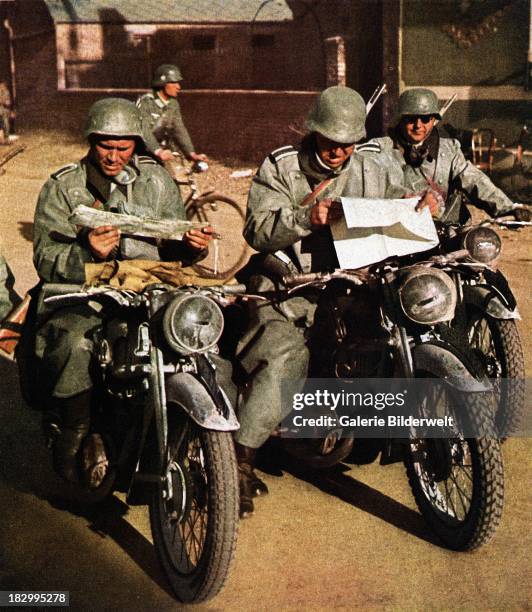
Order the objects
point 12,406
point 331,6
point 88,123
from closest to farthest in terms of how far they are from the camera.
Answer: point 88,123
point 12,406
point 331,6

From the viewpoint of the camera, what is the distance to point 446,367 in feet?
14.1

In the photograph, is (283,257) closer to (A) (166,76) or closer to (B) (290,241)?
(B) (290,241)

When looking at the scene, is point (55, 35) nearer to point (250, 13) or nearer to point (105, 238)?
point (250, 13)

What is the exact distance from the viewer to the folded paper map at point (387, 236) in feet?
14.5

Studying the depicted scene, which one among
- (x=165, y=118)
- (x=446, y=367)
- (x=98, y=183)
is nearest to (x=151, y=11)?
(x=165, y=118)

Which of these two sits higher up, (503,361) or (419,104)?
(419,104)

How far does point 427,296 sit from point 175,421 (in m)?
1.15

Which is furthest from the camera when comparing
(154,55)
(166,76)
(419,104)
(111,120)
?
(154,55)

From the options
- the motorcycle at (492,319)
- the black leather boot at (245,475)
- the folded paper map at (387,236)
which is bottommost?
the black leather boot at (245,475)

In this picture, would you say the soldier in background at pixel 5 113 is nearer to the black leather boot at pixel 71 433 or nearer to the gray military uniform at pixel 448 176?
the gray military uniform at pixel 448 176

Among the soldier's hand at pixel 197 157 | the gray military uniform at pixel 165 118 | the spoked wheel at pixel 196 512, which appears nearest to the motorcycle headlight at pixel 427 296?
the spoked wheel at pixel 196 512

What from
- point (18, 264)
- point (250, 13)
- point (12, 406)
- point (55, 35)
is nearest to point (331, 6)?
point (250, 13)

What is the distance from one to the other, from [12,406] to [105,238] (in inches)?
106

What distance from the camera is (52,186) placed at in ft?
16.1
